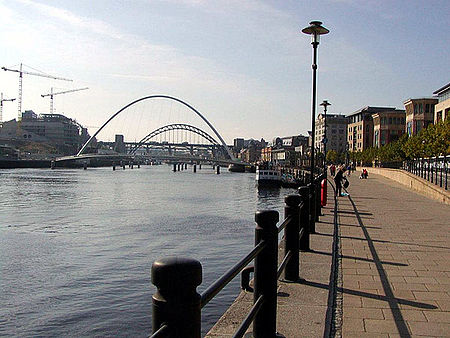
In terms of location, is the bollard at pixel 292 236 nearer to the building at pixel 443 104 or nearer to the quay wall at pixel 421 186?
the quay wall at pixel 421 186

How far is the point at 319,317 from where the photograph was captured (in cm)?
584

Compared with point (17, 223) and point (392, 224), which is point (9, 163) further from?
point (392, 224)

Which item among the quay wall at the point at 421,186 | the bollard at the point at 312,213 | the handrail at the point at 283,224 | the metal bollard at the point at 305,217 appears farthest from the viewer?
the quay wall at the point at 421,186

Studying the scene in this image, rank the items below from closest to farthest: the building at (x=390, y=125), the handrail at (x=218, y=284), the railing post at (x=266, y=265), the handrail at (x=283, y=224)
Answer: the handrail at (x=218, y=284) < the railing post at (x=266, y=265) < the handrail at (x=283, y=224) < the building at (x=390, y=125)

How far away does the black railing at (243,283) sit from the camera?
235cm

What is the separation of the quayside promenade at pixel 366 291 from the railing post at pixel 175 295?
3.11m

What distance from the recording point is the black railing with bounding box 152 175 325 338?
2348 millimetres

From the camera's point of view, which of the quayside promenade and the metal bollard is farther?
the metal bollard

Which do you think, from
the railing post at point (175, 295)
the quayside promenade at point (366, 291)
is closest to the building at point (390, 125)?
the quayside promenade at point (366, 291)

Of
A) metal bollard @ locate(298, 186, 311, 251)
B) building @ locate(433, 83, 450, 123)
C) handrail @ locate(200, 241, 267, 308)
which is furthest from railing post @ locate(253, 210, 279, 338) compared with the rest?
building @ locate(433, 83, 450, 123)

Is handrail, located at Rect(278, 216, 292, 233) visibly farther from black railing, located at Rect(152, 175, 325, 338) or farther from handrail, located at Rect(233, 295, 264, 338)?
handrail, located at Rect(233, 295, 264, 338)

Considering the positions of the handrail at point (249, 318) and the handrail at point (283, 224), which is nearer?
the handrail at point (249, 318)

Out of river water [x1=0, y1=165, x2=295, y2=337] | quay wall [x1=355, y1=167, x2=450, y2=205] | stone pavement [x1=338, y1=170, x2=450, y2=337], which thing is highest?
quay wall [x1=355, y1=167, x2=450, y2=205]

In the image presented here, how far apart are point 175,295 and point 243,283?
5.39 metres
